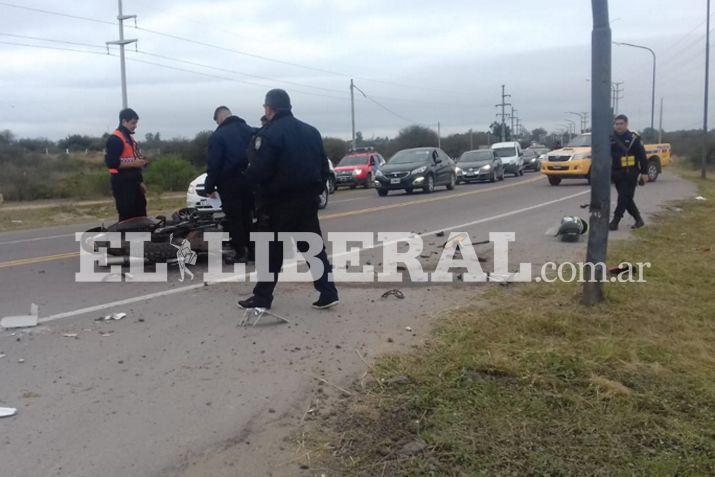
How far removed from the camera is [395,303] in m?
6.58

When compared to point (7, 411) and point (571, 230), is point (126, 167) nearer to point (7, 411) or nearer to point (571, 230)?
point (7, 411)

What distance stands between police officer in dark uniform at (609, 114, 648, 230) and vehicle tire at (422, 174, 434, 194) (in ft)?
40.7

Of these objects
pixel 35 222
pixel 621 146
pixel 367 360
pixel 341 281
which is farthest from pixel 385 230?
pixel 35 222

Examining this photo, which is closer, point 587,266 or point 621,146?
point 587,266

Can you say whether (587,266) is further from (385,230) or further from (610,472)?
(385,230)

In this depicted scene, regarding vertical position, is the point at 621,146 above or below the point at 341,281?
above

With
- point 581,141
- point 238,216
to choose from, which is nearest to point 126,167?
point 238,216

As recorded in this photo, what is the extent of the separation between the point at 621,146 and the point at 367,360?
25.3 ft

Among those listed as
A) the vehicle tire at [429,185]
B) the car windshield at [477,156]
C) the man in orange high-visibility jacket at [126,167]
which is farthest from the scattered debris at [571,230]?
the car windshield at [477,156]

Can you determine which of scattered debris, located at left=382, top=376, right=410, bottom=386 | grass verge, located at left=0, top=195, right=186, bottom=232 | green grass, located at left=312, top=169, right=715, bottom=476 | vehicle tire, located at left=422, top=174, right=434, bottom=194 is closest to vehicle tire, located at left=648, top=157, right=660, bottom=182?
vehicle tire, located at left=422, top=174, right=434, bottom=194

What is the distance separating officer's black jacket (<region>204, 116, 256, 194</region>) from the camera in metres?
7.85

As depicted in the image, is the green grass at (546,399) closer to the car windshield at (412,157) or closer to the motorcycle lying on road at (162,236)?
the motorcycle lying on road at (162,236)

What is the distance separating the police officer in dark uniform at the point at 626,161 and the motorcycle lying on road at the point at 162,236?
6.32 m

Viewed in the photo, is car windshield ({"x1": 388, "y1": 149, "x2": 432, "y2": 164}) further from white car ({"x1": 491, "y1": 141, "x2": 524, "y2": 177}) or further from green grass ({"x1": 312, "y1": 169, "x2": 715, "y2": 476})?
green grass ({"x1": 312, "y1": 169, "x2": 715, "y2": 476})
